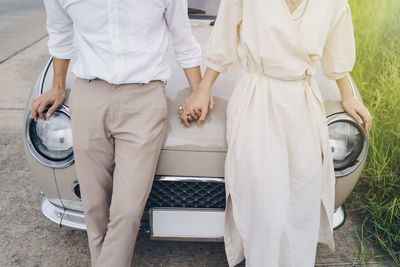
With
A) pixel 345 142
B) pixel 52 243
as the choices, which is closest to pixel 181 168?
pixel 345 142

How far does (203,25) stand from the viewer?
2693 mm

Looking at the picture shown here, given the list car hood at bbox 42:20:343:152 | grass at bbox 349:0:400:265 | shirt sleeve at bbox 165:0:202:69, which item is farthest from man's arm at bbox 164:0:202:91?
grass at bbox 349:0:400:265

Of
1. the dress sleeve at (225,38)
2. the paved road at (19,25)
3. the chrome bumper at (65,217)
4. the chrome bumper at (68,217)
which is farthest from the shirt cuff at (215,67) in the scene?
the paved road at (19,25)

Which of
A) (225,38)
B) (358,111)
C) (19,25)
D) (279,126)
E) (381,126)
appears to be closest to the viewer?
(279,126)

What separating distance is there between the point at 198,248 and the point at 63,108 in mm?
1048

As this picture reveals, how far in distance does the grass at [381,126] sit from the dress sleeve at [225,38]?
1.36 meters

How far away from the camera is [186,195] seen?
1.81 m

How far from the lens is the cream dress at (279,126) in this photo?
4.89ft

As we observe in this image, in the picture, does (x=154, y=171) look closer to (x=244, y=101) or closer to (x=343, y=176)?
(x=244, y=101)

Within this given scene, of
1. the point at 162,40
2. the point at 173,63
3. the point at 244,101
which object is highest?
the point at 162,40

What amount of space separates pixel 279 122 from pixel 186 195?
0.57 metres

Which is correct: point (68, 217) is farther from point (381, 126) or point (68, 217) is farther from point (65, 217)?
point (381, 126)

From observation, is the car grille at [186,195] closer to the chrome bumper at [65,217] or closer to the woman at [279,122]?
the woman at [279,122]

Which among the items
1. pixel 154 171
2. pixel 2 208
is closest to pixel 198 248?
pixel 154 171
